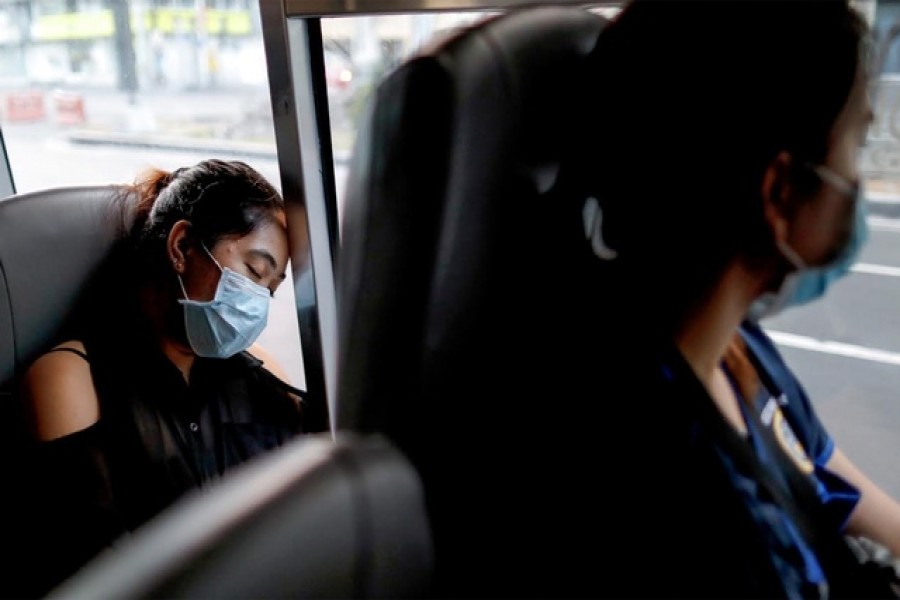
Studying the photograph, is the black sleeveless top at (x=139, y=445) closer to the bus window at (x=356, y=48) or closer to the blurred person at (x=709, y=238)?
the bus window at (x=356, y=48)

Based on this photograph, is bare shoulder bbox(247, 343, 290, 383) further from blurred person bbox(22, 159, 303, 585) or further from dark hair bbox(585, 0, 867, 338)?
dark hair bbox(585, 0, 867, 338)

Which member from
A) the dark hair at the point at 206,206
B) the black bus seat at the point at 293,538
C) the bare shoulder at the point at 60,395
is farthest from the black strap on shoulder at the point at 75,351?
the black bus seat at the point at 293,538

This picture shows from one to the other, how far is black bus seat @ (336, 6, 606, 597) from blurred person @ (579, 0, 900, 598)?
0.03 m

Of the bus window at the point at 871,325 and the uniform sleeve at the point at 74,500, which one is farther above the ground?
the bus window at the point at 871,325

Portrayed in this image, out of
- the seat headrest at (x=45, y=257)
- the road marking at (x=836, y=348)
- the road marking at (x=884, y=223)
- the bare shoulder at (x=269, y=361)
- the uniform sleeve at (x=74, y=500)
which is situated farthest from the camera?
the bare shoulder at (x=269, y=361)

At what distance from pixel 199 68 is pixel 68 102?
0.85m

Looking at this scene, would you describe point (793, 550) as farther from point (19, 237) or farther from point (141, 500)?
point (19, 237)

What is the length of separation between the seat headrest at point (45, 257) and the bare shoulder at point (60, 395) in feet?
0.35

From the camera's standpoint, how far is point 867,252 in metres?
0.82

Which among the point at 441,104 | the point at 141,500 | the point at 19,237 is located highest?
the point at 441,104

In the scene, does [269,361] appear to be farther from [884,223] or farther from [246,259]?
[884,223]

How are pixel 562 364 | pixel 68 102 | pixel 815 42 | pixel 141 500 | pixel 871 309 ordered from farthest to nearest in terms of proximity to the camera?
pixel 68 102 → pixel 141 500 → pixel 871 309 → pixel 562 364 → pixel 815 42

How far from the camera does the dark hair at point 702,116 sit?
67cm

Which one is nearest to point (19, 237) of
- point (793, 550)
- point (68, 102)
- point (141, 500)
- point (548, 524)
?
point (141, 500)
